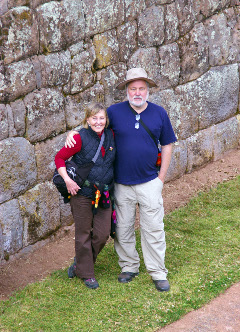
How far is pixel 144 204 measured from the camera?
454 cm

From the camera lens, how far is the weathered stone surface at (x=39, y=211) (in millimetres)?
5246

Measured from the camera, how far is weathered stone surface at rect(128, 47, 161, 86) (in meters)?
6.16

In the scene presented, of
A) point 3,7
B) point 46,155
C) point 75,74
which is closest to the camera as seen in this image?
point 3,7

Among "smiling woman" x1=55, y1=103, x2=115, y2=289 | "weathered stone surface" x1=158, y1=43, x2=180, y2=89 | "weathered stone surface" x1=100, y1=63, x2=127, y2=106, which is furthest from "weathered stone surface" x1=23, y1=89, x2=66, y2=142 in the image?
"weathered stone surface" x1=158, y1=43, x2=180, y2=89

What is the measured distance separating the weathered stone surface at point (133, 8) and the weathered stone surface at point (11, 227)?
2382 mm

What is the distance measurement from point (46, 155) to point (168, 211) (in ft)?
5.57

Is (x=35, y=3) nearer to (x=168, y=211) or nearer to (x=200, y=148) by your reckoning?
(x=168, y=211)

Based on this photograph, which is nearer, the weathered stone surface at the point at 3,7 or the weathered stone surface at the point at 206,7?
the weathered stone surface at the point at 3,7

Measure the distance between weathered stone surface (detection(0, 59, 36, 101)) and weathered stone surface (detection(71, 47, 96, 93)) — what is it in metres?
0.53

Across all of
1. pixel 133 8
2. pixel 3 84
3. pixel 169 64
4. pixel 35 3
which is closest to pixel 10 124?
pixel 3 84

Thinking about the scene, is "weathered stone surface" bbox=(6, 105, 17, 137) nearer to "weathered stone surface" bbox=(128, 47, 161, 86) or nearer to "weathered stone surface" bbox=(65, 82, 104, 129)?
"weathered stone surface" bbox=(65, 82, 104, 129)

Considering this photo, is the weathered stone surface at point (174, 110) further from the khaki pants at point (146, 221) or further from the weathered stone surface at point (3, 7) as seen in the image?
the weathered stone surface at point (3, 7)

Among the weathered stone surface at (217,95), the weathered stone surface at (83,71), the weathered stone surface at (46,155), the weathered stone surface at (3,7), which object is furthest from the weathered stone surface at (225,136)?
the weathered stone surface at (3,7)

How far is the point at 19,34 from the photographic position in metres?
4.85
